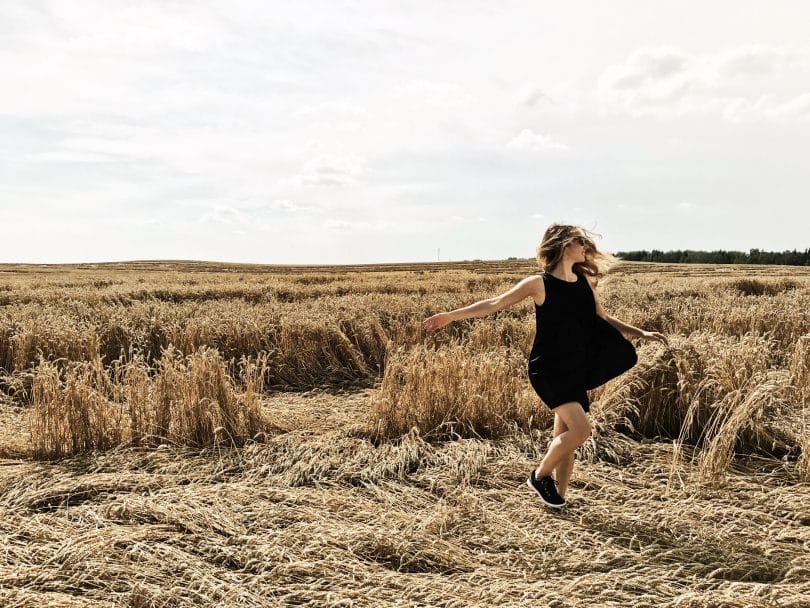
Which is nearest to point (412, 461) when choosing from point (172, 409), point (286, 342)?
point (172, 409)

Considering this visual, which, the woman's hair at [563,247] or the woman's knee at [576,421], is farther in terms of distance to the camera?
the woman's hair at [563,247]

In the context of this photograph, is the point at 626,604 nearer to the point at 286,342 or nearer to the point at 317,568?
the point at 317,568

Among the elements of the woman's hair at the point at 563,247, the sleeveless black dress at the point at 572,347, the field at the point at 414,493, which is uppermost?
the woman's hair at the point at 563,247

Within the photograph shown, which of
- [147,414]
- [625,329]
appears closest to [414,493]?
[625,329]

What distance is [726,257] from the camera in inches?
3506

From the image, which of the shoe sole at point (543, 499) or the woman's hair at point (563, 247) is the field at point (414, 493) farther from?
the woman's hair at point (563, 247)

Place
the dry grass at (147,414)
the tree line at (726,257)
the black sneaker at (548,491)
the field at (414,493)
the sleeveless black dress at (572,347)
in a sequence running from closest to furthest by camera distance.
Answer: the field at (414,493)
the sleeveless black dress at (572,347)
the black sneaker at (548,491)
the dry grass at (147,414)
the tree line at (726,257)

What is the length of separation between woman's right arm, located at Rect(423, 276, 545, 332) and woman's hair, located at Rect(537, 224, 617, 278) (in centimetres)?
14

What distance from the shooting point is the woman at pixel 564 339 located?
3273 mm

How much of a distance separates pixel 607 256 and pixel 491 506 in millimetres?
1722

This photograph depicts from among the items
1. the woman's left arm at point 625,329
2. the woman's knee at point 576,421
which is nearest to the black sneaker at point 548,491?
the woman's knee at point 576,421

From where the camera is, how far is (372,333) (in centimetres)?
840

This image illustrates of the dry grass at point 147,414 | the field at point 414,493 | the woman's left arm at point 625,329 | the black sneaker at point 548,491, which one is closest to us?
the field at point 414,493

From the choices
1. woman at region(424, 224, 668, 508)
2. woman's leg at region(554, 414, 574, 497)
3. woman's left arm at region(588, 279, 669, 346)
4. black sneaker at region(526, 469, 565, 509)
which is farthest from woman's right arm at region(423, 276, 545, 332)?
black sneaker at region(526, 469, 565, 509)
